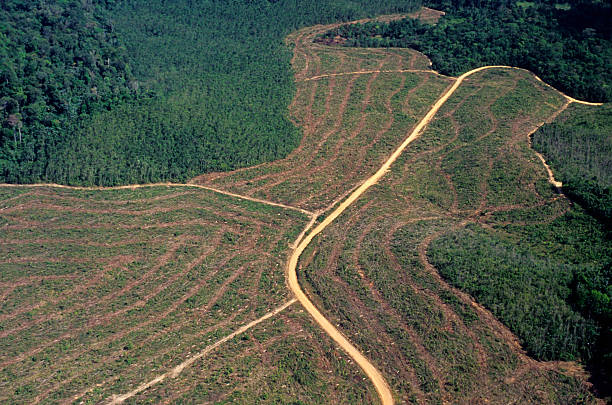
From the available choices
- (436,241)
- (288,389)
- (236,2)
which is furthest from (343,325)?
(236,2)

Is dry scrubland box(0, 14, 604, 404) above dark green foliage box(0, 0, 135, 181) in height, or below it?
below

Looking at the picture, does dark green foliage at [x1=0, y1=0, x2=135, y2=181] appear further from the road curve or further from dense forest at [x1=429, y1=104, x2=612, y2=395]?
dense forest at [x1=429, y1=104, x2=612, y2=395]

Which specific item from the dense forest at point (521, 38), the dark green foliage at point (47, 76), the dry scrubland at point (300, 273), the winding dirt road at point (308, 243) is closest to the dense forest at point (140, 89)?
the dark green foliage at point (47, 76)

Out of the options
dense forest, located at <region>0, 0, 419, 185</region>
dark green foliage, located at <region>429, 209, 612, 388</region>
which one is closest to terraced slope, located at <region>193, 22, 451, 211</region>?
dense forest, located at <region>0, 0, 419, 185</region>

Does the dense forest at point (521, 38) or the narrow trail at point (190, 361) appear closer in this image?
the narrow trail at point (190, 361)

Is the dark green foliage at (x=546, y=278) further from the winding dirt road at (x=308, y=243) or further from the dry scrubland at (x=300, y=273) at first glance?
the winding dirt road at (x=308, y=243)

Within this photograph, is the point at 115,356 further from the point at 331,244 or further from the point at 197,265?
the point at 331,244
